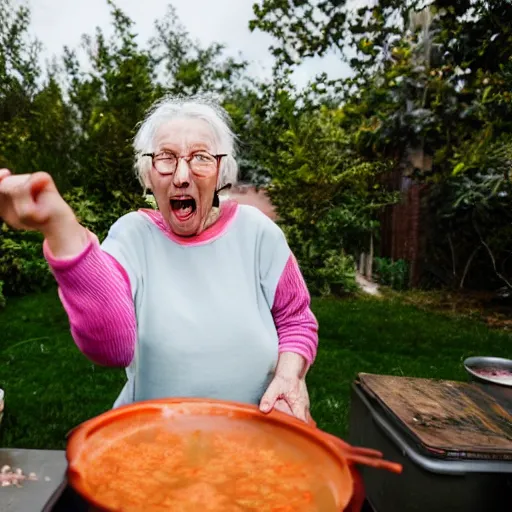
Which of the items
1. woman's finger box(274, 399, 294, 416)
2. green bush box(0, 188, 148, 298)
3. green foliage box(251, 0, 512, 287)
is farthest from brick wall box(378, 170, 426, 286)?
woman's finger box(274, 399, 294, 416)

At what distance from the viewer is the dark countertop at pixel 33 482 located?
142 centimetres

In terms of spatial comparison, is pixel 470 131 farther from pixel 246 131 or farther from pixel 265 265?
pixel 246 131

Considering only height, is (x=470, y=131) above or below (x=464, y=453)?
above

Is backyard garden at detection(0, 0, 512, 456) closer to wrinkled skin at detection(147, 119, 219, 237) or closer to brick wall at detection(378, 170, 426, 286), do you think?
brick wall at detection(378, 170, 426, 286)

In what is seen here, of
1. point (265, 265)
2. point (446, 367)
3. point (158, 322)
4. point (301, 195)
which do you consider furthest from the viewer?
point (301, 195)

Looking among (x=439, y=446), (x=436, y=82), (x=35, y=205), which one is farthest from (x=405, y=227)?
(x=35, y=205)

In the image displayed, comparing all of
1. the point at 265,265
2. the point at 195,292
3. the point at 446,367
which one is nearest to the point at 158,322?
the point at 195,292

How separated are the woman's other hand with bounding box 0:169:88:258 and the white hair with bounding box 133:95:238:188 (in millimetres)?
523

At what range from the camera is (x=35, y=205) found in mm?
799

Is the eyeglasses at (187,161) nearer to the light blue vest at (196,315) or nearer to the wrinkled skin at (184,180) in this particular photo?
the wrinkled skin at (184,180)

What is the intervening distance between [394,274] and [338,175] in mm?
2255

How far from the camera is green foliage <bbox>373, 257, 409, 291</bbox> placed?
9.80 m

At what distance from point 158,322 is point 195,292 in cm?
11

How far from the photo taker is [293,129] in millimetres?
8906
